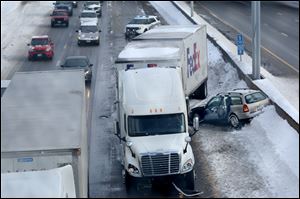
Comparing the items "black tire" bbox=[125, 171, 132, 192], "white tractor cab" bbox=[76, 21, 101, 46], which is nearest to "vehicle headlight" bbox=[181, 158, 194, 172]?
"black tire" bbox=[125, 171, 132, 192]

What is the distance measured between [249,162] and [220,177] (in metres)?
1.39

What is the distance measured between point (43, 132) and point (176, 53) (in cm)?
1135

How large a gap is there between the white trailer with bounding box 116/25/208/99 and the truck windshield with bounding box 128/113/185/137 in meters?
3.86

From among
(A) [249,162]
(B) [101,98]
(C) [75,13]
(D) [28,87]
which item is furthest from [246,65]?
(C) [75,13]

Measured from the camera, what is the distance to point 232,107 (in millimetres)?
25781

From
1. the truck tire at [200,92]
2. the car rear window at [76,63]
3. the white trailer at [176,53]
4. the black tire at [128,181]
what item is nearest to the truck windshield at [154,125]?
the black tire at [128,181]

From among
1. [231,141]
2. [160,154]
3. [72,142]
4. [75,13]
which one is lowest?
[75,13]

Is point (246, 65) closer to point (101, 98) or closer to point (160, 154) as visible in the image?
point (101, 98)

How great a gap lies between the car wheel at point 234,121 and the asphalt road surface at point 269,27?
11.8 meters

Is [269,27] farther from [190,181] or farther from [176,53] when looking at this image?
[190,181]

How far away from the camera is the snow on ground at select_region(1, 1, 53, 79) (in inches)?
1660

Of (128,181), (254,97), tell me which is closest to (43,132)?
(128,181)

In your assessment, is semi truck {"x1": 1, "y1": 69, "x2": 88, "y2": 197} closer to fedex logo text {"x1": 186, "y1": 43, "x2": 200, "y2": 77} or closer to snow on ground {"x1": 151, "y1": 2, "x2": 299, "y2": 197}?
snow on ground {"x1": 151, "y1": 2, "x2": 299, "y2": 197}

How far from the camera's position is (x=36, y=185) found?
36.0ft
